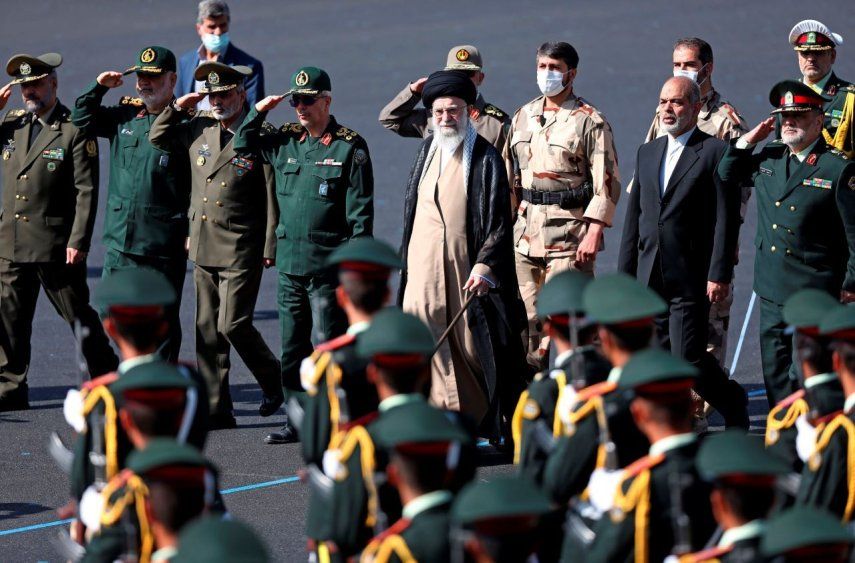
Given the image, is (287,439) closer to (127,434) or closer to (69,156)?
(69,156)

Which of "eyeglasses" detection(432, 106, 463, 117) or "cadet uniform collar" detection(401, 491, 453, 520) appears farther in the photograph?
"eyeglasses" detection(432, 106, 463, 117)

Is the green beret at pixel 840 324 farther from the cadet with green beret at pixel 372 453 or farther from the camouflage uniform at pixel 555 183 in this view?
the camouflage uniform at pixel 555 183

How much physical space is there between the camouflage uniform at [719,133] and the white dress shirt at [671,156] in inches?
10.1

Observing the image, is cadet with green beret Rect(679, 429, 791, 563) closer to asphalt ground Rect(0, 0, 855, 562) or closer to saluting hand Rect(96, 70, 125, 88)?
asphalt ground Rect(0, 0, 855, 562)

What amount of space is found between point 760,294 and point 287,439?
111 inches

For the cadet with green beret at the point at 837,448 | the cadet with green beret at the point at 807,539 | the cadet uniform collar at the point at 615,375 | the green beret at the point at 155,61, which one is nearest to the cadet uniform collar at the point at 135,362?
the cadet uniform collar at the point at 615,375

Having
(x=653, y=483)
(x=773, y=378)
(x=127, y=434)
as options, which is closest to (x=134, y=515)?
(x=127, y=434)

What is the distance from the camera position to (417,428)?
14.9 ft

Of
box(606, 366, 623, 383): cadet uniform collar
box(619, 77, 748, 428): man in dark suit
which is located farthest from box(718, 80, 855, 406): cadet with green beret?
box(606, 366, 623, 383): cadet uniform collar

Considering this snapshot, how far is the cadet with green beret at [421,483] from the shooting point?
4.49 metres

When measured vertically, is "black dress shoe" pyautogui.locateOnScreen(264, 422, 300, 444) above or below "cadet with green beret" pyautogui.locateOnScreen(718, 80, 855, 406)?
below

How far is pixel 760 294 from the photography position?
884cm

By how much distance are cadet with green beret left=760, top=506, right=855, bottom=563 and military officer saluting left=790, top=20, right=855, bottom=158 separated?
5626mm

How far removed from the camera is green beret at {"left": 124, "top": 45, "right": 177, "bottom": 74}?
10.1m
